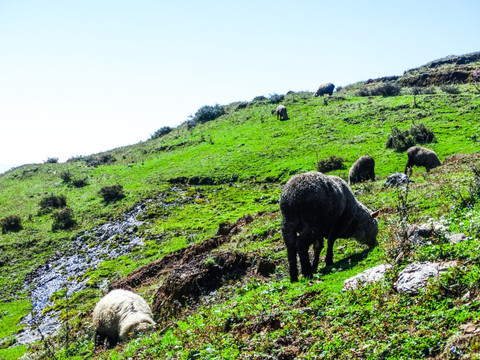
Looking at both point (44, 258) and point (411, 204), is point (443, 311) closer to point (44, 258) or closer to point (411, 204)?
point (411, 204)

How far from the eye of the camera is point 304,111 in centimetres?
5291

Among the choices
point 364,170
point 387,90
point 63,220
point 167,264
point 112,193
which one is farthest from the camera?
point 387,90

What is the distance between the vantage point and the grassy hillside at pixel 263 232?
21.5 feet

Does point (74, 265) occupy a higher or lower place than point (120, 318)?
lower

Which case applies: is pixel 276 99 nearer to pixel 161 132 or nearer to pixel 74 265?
pixel 161 132

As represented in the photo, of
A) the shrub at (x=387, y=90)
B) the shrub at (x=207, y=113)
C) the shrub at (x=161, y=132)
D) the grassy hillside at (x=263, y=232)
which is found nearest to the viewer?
the grassy hillside at (x=263, y=232)

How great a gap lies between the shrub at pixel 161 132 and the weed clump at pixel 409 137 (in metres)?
50.5

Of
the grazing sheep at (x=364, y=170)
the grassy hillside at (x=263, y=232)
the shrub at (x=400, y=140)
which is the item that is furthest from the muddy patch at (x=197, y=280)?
the shrub at (x=400, y=140)

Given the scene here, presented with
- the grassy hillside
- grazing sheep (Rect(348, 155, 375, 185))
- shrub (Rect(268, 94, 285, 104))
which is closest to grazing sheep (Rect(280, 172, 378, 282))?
the grassy hillside

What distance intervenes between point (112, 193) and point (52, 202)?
7.53m

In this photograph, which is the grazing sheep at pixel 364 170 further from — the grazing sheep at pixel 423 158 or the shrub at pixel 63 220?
the shrub at pixel 63 220

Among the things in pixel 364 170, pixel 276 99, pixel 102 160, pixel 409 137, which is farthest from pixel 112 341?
pixel 276 99

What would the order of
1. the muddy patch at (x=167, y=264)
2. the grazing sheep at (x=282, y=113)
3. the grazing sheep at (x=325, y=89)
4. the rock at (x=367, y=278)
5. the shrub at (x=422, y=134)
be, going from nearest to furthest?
the rock at (x=367, y=278) < the muddy patch at (x=167, y=264) < the shrub at (x=422, y=134) < the grazing sheep at (x=282, y=113) < the grazing sheep at (x=325, y=89)

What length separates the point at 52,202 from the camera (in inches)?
1581
